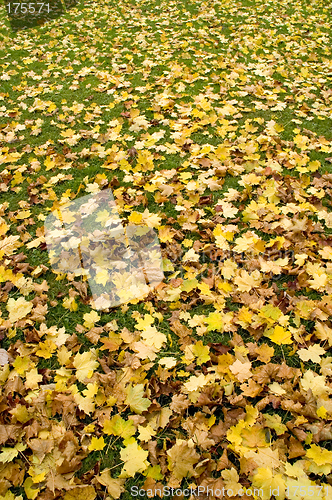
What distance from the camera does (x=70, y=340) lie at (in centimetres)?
238

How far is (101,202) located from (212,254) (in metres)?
1.36

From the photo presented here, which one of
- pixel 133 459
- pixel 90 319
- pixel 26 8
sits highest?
pixel 26 8

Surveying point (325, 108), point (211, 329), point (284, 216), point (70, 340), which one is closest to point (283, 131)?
point (325, 108)

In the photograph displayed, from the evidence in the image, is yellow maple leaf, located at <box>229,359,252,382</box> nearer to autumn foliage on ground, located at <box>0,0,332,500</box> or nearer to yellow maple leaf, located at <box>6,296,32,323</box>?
autumn foliage on ground, located at <box>0,0,332,500</box>

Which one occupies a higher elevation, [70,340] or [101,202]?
[101,202]

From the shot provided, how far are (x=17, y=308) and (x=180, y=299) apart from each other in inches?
53.0

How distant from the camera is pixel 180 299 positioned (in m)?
2.59

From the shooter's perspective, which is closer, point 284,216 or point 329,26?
point 284,216

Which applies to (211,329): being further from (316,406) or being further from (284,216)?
(284,216)

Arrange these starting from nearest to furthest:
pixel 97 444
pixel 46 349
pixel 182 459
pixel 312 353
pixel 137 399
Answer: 1. pixel 182 459
2. pixel 97 444
3. pixel 137 399
4. pixel 312 353
5. pixel 46 349

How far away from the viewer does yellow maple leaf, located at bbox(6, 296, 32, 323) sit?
255cm

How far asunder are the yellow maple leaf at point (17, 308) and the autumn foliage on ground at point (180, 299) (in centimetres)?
2

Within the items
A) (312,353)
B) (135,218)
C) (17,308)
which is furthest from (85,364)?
(312,353)

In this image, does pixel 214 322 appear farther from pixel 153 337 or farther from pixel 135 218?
pixel 135 218
